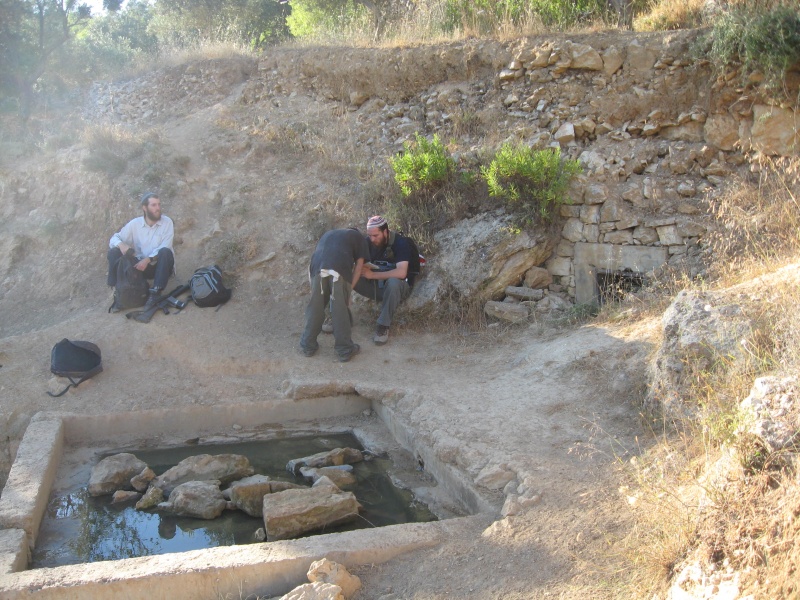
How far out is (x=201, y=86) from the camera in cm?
1334

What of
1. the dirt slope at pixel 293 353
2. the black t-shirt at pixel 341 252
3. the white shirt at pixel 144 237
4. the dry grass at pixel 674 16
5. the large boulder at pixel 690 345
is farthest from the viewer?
the dry grass at pixel 674 16

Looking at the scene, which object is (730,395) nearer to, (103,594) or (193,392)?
(103,594)

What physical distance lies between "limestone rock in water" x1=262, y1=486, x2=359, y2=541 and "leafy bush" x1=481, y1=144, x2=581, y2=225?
183 inches

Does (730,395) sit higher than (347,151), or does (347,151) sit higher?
(347,151)

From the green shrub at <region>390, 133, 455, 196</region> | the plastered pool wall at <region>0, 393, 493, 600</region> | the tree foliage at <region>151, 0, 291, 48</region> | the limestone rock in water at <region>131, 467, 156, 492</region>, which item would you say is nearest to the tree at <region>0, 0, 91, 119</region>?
the tree foliage at <region>151, 0, 291, 48</region>

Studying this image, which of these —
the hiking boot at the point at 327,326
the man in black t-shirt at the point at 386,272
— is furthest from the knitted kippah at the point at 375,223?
the hiking boot at the point at 327,326

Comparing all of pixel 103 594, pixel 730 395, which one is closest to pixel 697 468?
pixel 730 395

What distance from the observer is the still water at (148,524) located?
5.03m

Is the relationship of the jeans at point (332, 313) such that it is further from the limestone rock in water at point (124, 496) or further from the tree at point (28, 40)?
the tree at point (28, 40)

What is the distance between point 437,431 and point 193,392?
282cm

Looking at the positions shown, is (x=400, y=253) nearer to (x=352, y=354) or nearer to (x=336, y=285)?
(x=336, y=285)

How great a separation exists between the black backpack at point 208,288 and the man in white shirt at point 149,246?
13.3 inches

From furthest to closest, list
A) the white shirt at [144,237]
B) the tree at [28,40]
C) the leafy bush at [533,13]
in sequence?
the tree at [28,40]
the leafy bush at [533,13]
the white shirt at [144,237]

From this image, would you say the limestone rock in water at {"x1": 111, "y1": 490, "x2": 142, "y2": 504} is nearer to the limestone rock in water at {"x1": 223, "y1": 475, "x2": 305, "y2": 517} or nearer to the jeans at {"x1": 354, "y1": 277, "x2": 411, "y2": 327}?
the limestone rock in water at {"x1": 223, "y1": 475, "x2": 305, "y2": 517}
